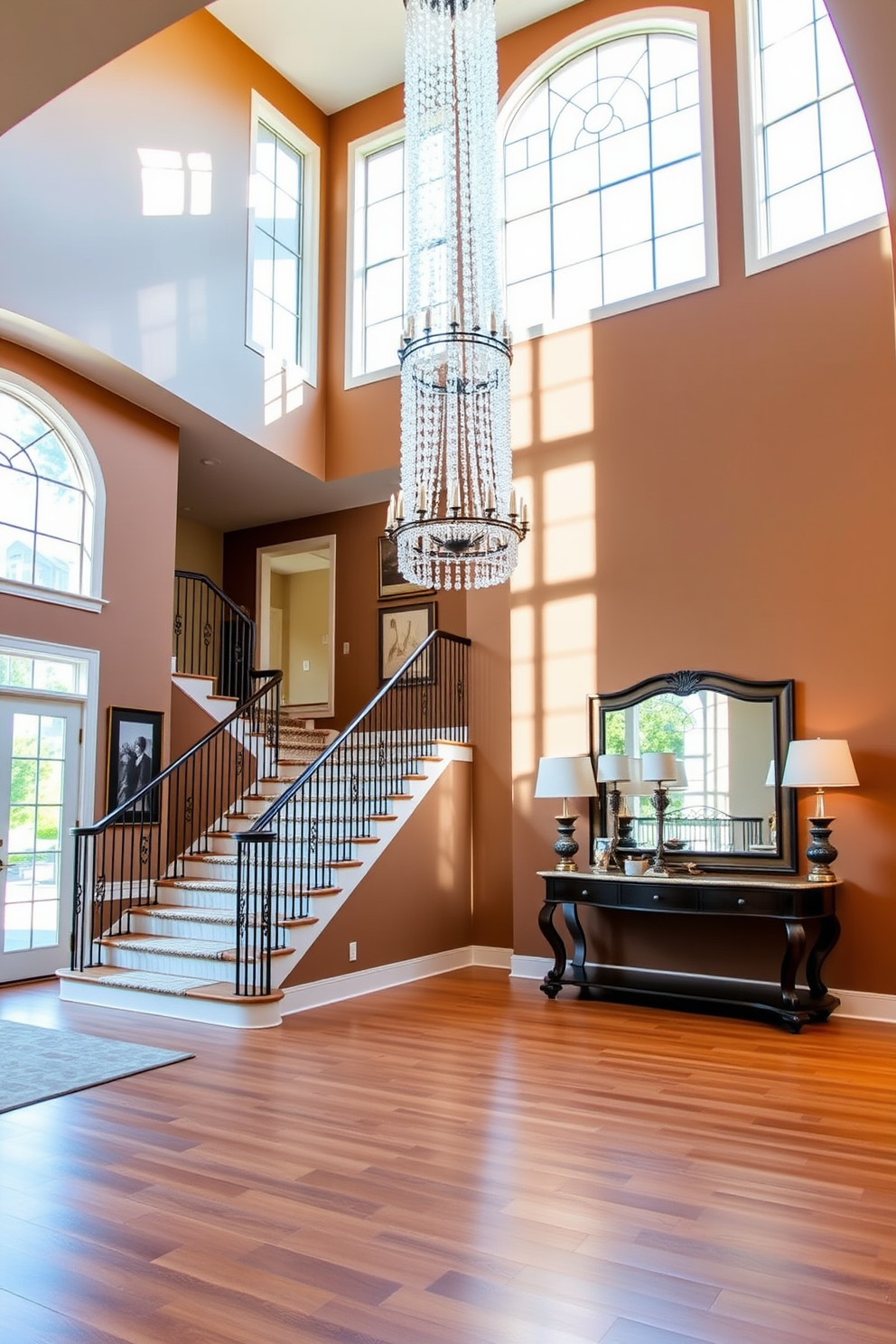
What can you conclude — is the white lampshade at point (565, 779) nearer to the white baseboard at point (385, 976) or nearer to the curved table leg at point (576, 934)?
the curved table leg at point (576, 934)

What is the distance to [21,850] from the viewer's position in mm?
7191

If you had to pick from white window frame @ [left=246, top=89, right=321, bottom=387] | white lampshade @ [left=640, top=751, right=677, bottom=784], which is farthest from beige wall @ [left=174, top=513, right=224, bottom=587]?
white lampshade @ [left=640, top=751, right=677, bottom=784]

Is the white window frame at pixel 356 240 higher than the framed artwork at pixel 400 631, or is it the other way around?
the white window frame at pixel 356 240

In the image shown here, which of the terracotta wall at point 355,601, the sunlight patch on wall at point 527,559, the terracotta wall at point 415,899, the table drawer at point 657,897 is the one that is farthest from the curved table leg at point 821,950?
the terracotta wall at point 355,601

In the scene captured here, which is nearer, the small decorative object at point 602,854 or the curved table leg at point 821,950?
the curved table leg at point 821,950

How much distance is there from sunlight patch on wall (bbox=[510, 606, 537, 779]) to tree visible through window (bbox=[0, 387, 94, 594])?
3356mm

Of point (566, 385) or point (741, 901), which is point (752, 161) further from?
point (741, 901)

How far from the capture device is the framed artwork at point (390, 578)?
34.7 feet

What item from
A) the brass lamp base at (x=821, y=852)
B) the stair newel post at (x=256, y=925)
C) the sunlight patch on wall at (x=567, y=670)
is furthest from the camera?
the sunlight patch on wall at (x=567, y=670)

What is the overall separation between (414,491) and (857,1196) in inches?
172

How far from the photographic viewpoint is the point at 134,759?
26.5 ft

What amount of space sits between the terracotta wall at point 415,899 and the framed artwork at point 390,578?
2846mm

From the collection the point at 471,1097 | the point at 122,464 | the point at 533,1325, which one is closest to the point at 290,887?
the point at 471,1097

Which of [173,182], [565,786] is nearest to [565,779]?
[565,786]
